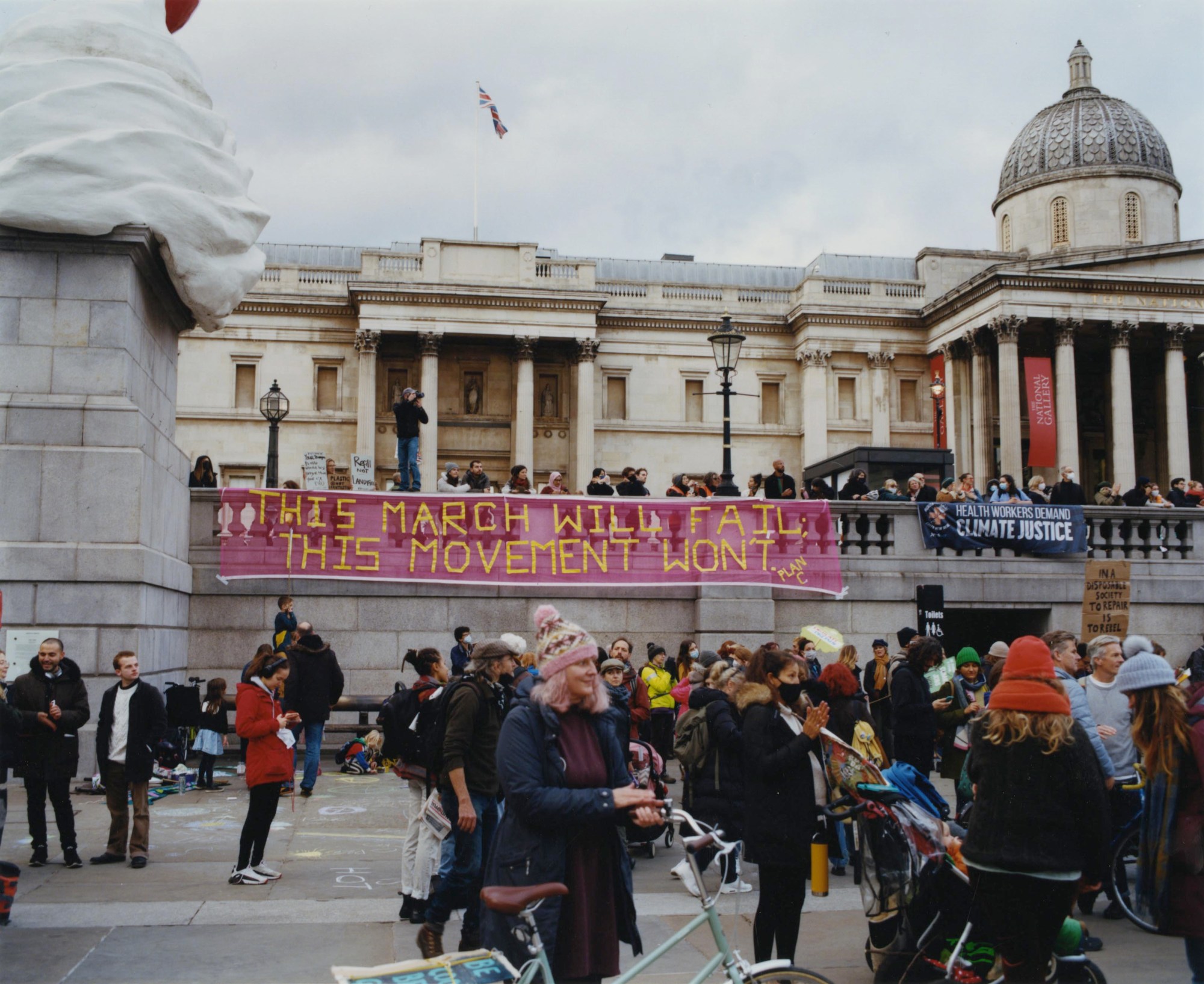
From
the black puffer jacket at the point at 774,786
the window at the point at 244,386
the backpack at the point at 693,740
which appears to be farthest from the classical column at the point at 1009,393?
the black puffer jacket at the point at 774,786

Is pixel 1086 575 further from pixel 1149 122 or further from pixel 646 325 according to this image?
pixel 1149 122

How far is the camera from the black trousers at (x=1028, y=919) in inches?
207

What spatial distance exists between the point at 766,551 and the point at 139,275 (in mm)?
9460

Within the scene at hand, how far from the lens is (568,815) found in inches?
181

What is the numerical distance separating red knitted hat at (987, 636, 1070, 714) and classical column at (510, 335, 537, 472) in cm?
4685

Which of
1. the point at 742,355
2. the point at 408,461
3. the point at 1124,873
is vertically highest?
the point at 742,355

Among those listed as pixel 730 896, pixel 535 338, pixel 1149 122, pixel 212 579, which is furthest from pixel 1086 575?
pixel 1149 122

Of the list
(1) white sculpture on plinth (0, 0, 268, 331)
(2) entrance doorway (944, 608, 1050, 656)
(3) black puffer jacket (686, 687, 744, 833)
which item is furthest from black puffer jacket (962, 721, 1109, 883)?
(2) entrance doorway (944, 608, 1050, 656)

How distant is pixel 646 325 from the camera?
5475 centimetres

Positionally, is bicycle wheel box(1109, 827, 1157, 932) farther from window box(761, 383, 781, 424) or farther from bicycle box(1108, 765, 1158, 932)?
window box(761, 383, 781, 424)

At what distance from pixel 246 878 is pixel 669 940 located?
5.31 m

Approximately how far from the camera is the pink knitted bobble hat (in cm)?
483

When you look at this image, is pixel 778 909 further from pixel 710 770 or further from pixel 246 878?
pixel 246 878

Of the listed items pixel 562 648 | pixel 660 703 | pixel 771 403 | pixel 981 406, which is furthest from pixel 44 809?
pixel 771 403
